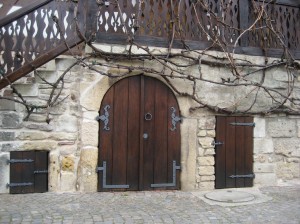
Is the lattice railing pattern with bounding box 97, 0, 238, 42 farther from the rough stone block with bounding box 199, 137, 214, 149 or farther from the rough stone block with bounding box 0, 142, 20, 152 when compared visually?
the rough stone block with bounding box 0, 142, 20, 152

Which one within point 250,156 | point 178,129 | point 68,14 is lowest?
point 250,156

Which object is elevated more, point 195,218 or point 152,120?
point 152,120

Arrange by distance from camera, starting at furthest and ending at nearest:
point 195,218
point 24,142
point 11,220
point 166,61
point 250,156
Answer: point 250,156 < point 166,61 < point 24,142 < point 195,218 < point 11,220

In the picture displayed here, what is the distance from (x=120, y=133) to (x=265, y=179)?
2569 millimetres

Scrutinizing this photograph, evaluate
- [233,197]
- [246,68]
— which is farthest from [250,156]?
[246,68]

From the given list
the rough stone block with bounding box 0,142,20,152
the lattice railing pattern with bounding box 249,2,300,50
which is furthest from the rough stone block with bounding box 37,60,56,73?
the lattice railing pattern with bounding box 249,2,300,50

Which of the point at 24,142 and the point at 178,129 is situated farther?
the point at 178,129

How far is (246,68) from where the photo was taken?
561 cm

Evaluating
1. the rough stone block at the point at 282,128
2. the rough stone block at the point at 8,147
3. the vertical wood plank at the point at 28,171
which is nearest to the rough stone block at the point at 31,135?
the rough stone block at the point at 8,147

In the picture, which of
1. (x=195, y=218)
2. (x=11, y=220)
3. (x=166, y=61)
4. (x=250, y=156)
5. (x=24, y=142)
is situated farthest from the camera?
(x=250, y=156)

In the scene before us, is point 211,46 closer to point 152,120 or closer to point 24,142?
point 152,120

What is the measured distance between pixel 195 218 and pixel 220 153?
69.1 inches

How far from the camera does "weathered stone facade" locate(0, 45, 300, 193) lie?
4703mm

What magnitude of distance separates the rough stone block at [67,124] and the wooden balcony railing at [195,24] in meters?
1.22
